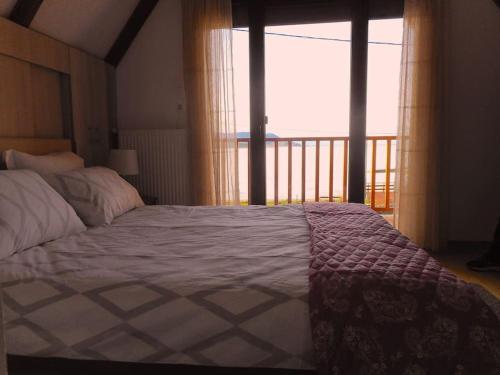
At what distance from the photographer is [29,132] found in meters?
2.59

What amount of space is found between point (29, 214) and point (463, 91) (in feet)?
11.6

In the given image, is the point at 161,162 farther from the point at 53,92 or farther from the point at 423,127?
the point at 423,127

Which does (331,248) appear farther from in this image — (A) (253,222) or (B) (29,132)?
(B) (29,132)

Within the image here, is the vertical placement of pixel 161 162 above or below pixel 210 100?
below

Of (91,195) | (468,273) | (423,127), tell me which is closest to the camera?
(91,195)

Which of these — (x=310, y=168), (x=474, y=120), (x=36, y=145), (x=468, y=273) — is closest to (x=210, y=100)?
(x=36, y=145)

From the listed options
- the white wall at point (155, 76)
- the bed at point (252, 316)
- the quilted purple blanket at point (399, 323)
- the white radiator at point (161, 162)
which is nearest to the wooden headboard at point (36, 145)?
the white radiator at point (161, 162)

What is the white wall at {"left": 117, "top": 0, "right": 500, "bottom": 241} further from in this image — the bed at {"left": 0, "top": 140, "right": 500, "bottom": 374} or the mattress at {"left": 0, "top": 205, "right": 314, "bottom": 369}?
the mattress at {"left": 0, "top": 205, "right": 314, "bottom": 369}

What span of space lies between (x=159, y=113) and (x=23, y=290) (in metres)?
2.85

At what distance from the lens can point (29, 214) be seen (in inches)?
62.1

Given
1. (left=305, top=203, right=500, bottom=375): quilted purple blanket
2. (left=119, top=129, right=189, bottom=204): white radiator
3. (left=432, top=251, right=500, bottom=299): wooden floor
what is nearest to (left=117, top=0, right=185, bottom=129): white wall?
(left=119, top=129, right=189, bottom=204): white radiator

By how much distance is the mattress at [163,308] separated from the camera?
101 centimetres

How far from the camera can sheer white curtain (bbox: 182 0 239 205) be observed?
11.2 ft

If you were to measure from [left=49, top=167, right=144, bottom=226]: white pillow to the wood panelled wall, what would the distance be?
677 millimetres
